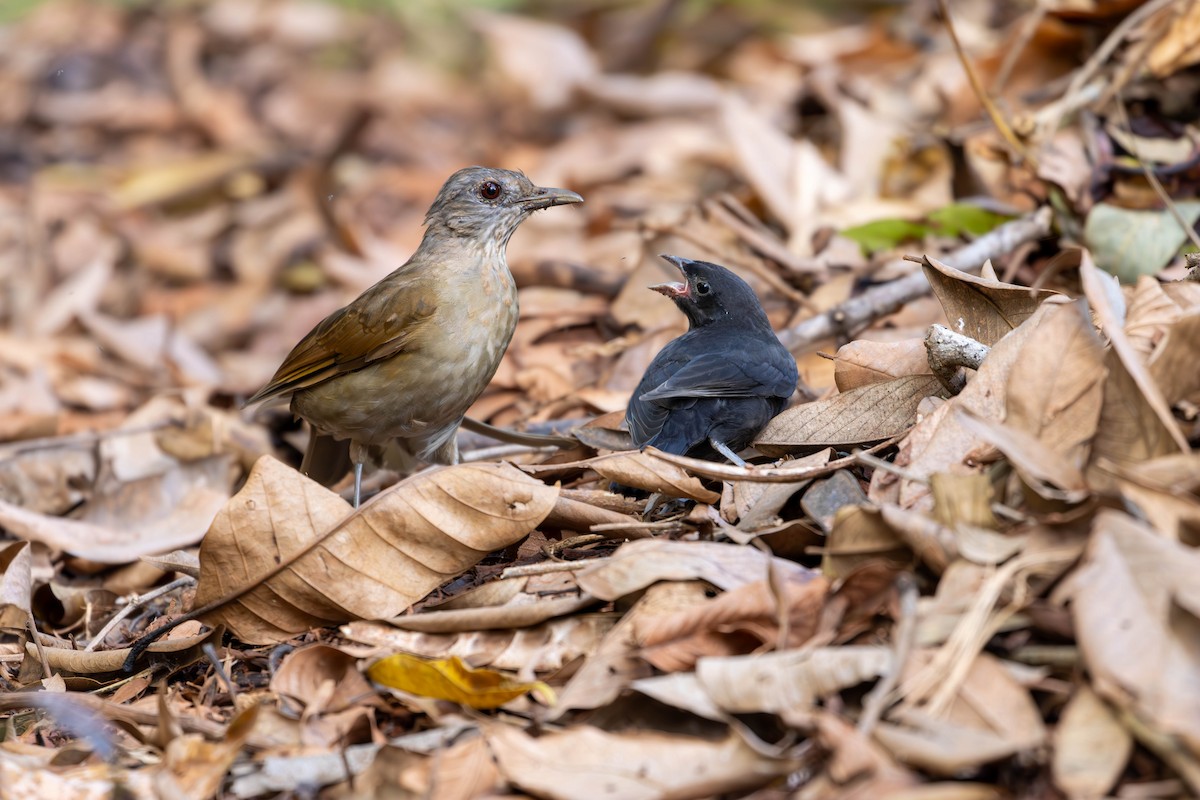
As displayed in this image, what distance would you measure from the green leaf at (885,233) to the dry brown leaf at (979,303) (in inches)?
74.8

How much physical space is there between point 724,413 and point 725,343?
0.35 meters

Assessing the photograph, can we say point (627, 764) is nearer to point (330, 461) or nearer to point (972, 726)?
point (972, 726)

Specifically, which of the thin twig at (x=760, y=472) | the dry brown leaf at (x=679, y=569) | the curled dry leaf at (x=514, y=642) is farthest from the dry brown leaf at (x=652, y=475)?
the curled dry leaf at (x=514, y=642)

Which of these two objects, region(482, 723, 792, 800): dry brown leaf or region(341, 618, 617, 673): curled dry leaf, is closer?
region(482, 723, 792, 800): dry brown leaf

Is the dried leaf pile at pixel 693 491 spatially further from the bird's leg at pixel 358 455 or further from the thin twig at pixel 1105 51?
the bird's leg at pixel 358 455

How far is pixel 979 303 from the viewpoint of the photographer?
3973mm

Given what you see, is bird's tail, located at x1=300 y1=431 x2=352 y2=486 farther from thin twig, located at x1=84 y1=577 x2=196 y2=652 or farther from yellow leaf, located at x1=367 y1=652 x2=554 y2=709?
yellow leaf, located at x1=367 y1=652 x2=554 y2=709

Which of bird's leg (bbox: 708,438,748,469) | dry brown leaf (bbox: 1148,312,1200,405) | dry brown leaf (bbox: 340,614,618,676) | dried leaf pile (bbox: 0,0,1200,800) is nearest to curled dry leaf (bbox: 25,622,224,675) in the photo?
dried leaf pile (bbox: 0,0,1200,800)

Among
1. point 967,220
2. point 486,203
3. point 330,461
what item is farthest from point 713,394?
point 330,461

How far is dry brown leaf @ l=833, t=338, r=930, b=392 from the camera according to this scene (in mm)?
4035

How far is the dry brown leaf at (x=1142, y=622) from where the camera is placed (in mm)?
2334

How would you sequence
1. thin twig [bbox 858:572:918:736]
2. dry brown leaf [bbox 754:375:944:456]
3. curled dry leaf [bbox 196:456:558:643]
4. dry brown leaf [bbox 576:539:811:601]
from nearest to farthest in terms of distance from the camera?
1. thin twig [bbox 858:572:918:736]
2. dry brown leaf [bbox 576:539:811:601]
3. curled dry leaf [bbox 196:456:558:643]
4. dry brown leaf [bbox 754:375:944:456]

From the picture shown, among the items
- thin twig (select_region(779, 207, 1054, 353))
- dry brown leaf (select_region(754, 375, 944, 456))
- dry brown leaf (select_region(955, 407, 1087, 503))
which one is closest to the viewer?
dry brown leaf (select_region(955, 407, 1087, 503))

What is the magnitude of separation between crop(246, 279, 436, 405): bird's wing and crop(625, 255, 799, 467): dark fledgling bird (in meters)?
1.19
